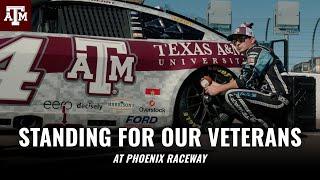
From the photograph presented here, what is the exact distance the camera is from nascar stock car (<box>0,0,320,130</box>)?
5.41 m

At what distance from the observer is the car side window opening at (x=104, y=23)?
581 centimetres

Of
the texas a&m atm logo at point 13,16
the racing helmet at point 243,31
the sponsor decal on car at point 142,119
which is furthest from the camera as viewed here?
the racing helmet at point 243,31

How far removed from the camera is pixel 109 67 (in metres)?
5.61

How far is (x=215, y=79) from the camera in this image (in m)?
6.21

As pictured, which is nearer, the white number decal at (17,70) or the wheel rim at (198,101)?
the white number decal at (17,70)

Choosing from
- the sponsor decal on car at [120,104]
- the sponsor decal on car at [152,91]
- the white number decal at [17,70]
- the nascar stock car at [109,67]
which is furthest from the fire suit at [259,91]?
the white number decal at [17,70]

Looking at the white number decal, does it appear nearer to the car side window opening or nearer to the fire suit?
the car side window opening

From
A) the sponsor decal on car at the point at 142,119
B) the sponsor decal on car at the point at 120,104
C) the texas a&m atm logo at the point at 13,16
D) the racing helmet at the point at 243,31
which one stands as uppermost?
the texas a&m atm logo at the point at 13,16

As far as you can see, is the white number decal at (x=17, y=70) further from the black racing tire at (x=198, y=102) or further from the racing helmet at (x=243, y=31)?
the racing helmet at (x=243, y=31)

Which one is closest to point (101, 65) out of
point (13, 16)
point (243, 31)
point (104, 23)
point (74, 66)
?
point (74, 66)

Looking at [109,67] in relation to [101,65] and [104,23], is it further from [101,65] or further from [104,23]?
[104,23]

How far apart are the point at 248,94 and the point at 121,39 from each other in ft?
5.14

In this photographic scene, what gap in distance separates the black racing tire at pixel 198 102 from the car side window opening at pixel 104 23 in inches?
18.1

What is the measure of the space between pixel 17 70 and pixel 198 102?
2.05m
